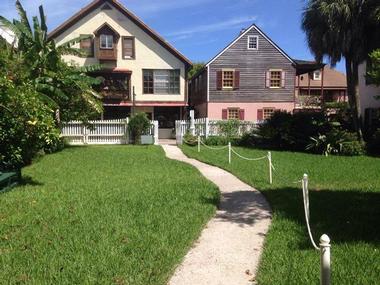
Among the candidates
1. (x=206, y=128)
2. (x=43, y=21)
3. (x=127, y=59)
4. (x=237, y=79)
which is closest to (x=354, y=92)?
(x=206, y=128)

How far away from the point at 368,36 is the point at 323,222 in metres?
16.4

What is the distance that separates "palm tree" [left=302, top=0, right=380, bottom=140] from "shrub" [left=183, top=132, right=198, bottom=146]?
25.9ft

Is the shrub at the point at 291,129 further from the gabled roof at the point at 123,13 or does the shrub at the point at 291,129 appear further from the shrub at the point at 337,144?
the gabled roof at the point at 123,13

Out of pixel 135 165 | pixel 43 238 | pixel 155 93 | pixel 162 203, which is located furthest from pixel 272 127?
pixel 43 238

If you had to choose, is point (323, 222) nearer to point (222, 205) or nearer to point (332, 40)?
point (222, 205)

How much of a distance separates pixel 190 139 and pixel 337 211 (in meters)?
18.0

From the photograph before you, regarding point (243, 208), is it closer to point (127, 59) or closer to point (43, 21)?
point (43, 21)

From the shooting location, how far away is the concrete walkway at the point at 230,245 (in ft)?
18.4

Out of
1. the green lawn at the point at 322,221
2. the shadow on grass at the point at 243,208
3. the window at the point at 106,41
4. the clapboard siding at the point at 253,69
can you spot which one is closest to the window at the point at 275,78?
the clapboard siding at the point at 253,69

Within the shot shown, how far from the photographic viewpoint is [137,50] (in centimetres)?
3469

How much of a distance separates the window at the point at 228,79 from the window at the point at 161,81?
138 inches

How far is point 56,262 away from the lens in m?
5.84

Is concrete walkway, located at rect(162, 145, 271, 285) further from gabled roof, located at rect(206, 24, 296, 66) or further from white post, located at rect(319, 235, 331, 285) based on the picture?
gabled roof, located at rect(206, 24, 296, 66)

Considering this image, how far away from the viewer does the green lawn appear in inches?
221
